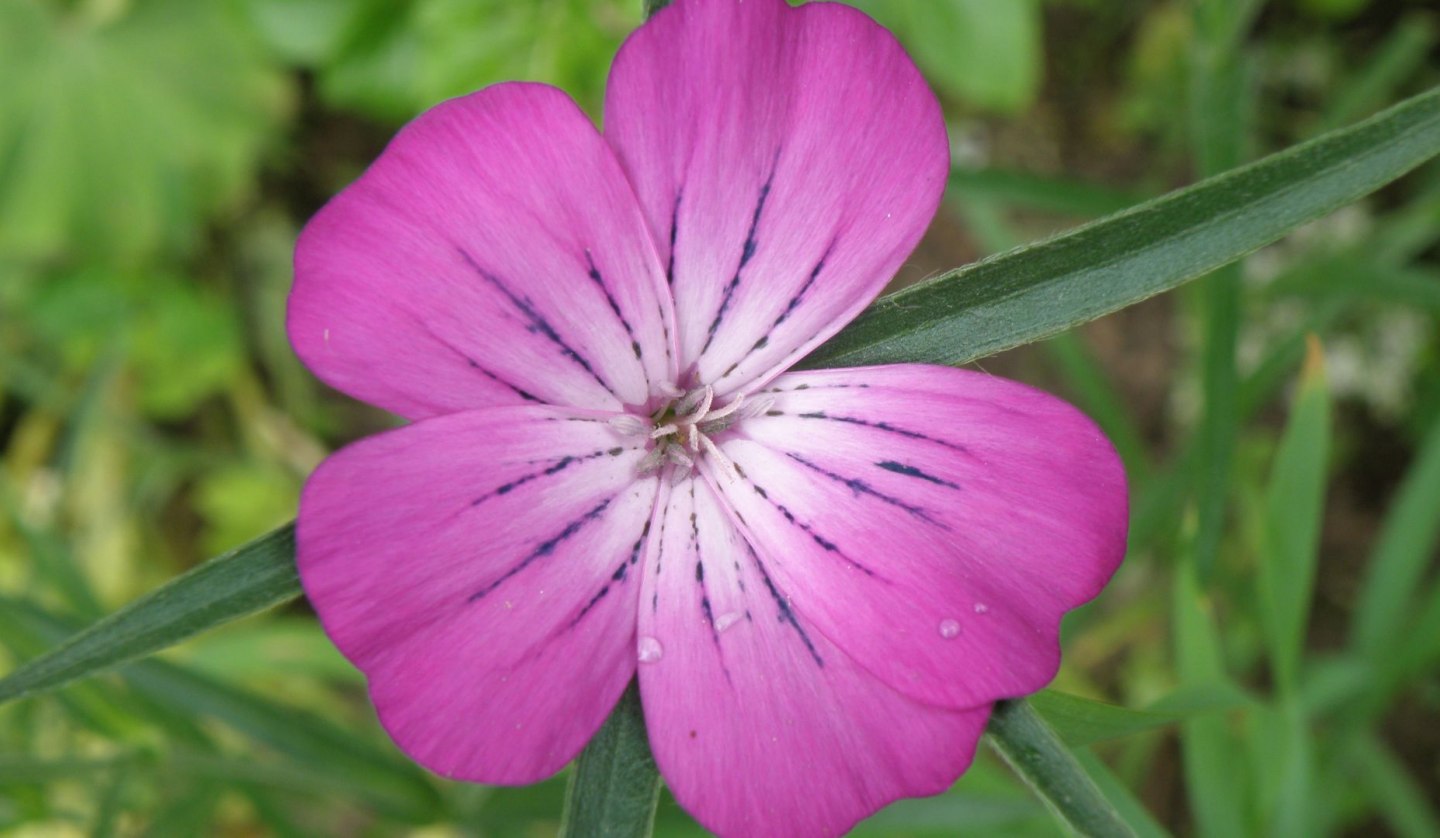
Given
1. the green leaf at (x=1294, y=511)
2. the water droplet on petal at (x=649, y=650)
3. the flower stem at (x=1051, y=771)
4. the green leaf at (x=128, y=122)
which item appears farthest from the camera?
the green leaf at (x=128, y=122)

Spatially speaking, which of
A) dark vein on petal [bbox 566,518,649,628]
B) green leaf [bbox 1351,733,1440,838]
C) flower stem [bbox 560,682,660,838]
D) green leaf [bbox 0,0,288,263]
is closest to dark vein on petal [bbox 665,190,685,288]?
dark vein on petal [bbox 566,518,649,628]

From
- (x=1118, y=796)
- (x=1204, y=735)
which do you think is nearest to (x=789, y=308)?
(x=1118, y=796)

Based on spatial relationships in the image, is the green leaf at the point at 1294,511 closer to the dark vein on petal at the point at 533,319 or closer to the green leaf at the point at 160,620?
the dark vein on petal at the point at 533,319

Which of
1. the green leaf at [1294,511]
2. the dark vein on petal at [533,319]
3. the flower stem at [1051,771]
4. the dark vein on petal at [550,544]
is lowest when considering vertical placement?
the green leaf at [1294,511]

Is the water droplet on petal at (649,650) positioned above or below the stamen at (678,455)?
below

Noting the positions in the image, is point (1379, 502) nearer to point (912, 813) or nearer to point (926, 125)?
point (912, 813)

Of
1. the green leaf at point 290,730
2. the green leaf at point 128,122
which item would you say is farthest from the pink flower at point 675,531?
the green leaf at point 128,122
